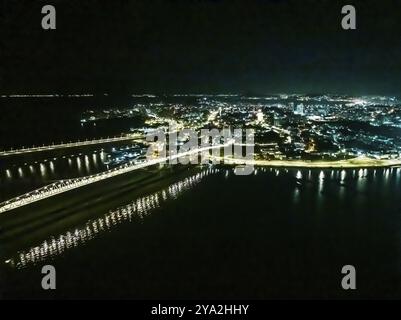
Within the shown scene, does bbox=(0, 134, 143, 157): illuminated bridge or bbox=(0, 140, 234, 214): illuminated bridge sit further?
bbox=(0, 134, 143, 157): illuminated bridge

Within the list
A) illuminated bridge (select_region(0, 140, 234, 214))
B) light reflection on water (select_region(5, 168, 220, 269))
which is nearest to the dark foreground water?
light reflection on water (select_region(5, 168, 220, 269))

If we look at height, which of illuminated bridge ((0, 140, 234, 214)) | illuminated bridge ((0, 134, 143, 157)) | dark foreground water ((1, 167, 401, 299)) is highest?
illuminated bridge ((0, 134, 143, 157))

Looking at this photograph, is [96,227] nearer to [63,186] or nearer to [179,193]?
[63,186]

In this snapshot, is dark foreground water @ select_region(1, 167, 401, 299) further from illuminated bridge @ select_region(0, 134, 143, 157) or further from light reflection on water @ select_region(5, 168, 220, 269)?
illuminated bridge @ select_region(0, 134, 143, 157)

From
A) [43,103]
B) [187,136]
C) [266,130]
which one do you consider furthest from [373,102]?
[43,103]

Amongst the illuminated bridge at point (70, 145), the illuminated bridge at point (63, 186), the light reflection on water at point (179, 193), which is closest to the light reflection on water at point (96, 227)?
the light reflection on water at point (179, 193)

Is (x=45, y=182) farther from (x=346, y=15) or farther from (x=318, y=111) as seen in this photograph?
(x=318, y=111)

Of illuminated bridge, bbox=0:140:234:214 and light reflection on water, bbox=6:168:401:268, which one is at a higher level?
illuminated bridge, bbox=0:140:234:214
